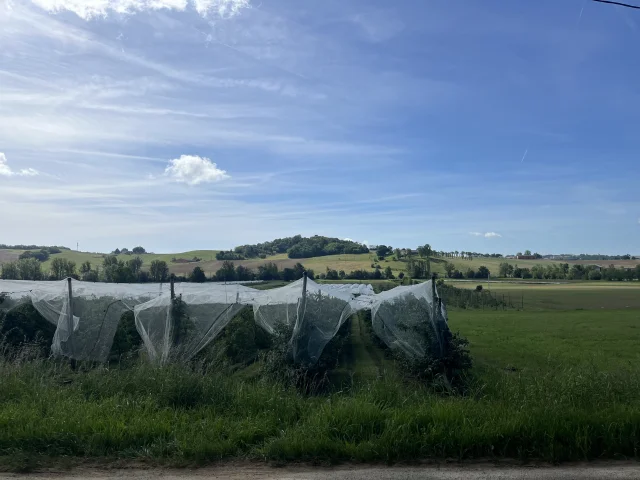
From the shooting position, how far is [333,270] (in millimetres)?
36281

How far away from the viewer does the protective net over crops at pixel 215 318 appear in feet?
29.2

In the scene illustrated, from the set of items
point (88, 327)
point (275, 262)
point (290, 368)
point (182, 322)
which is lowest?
point (290, 368)

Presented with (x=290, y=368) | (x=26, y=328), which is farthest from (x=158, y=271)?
(x=290, y=368)

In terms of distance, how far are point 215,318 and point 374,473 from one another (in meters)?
6.59

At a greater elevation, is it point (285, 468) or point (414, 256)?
point (414, 256)

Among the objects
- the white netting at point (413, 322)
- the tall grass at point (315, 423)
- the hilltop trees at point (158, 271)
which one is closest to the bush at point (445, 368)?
the white netting at point (413, 322)

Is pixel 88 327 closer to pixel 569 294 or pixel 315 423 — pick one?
pixel 315 423

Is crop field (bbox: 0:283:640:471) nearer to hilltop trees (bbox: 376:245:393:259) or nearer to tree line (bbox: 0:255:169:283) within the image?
tree line (bbox: 0:255:169:283)

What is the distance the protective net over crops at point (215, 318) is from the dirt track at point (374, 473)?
3804 millimetres

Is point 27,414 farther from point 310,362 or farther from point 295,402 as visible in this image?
point 310,362

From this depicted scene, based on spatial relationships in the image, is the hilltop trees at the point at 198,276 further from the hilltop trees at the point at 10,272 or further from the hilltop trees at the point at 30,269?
the hilltop trees at the point at 10,272

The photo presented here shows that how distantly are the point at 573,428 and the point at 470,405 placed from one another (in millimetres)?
1050

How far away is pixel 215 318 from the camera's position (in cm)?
1043

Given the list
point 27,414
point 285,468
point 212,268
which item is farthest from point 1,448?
point 212,268
